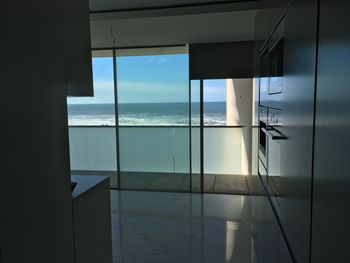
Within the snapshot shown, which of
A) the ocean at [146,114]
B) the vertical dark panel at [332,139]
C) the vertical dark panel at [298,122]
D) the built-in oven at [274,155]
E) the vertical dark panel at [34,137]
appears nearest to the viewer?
the vertical dark panel at [332,139]

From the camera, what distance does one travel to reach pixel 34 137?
4.51 ft

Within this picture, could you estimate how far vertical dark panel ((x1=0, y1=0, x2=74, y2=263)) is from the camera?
119 cm

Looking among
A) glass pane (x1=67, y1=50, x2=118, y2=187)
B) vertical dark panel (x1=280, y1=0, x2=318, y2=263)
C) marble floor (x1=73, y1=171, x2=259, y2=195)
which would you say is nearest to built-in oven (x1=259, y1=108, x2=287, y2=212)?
vertical dark panel (x1=280, y1=0, x2=318, y2=263)

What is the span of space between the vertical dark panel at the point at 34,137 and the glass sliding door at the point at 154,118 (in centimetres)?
351

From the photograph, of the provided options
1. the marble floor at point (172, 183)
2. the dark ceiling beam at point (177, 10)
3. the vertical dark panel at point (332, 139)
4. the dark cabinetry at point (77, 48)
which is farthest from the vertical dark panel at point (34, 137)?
the marble floor at point (172, 183)

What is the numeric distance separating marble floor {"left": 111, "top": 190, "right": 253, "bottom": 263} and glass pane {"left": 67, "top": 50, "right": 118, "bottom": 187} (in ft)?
2.96

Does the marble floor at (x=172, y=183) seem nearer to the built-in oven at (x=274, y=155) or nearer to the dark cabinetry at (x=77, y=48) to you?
the built-in oven at (x=274, y=155)

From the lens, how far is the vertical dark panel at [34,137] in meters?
1.19

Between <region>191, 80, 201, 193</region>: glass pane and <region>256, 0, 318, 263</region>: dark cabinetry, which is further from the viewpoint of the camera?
<region>191, 80, 201, 193</region>: glass pane

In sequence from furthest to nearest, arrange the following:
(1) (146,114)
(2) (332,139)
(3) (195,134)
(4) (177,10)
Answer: (1) (146,114), (3) (195,134), (4) (177,10), (2) (332,139)

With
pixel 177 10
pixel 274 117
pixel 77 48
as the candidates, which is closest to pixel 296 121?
pixel 274 117

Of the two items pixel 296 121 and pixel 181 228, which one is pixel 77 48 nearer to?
pixel 296 121

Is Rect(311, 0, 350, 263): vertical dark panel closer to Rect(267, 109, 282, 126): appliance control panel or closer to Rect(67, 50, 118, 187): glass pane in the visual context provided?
Rect(267, 109, 282, 126): appliance control panel

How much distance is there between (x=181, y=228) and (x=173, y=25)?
2.55 m
